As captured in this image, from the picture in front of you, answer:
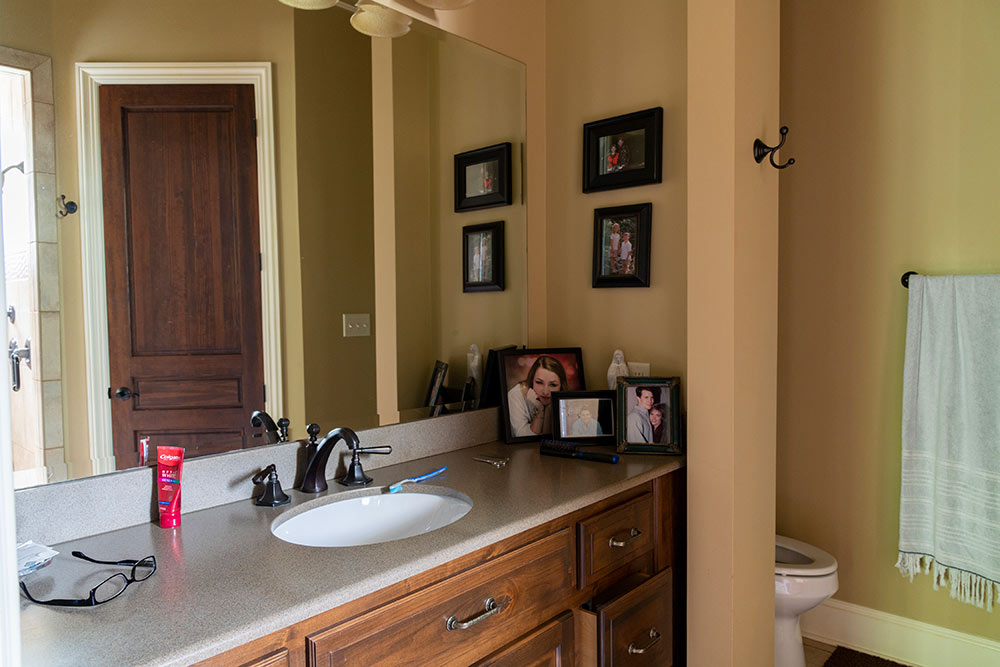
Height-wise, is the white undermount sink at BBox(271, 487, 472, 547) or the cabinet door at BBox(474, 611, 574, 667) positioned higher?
the white undermount sink at BBox(271, 487, 472, 547)

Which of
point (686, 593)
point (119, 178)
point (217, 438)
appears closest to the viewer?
point (119, 178)

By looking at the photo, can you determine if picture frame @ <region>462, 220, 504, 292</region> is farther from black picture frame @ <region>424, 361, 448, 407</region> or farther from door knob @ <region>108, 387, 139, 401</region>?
door knob @ <region>108, 387, 139, 401</region>

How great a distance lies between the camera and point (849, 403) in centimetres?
233

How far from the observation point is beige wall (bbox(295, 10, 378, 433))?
62.7 inches

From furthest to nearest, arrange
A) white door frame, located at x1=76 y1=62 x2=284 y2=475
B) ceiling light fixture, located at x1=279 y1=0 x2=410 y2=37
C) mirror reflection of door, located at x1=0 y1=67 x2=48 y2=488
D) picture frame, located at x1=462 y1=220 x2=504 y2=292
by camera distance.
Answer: picture frame, located at x1=462 y1=220 x2=504 y2=292 < ceiling light fixture, located at x1=279 y1=0 x2=410 y2=37 < white door frame, located at x1=76 y1=62 x2=284 y2=475 < mirror reflection of door, located at x1=0 y1=67 x2=48 y2=488

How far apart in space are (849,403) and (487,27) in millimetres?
1750

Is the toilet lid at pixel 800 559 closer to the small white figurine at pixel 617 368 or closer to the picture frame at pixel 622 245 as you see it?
the small white figurine at pixel 617 368

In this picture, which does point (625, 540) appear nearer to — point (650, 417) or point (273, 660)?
point (650, 417)

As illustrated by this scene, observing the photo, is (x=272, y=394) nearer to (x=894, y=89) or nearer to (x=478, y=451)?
(x=478, y=451)

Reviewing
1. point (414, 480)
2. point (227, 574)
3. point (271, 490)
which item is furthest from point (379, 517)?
point (227, 574)

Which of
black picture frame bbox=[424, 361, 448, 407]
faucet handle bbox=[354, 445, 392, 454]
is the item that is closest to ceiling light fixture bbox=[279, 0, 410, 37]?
black picture frame bbox=[424, 361, 448, 407]

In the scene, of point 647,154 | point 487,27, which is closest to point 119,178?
point 487,27

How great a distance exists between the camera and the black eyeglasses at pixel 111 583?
931 millimetres

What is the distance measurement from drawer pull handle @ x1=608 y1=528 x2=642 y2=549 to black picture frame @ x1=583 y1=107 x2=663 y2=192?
40.4 inches
